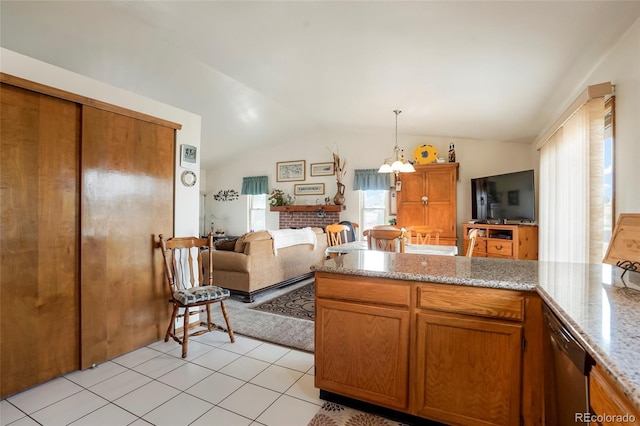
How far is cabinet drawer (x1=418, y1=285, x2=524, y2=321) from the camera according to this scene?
4.55ft

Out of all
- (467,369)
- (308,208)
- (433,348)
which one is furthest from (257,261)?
(308,208)

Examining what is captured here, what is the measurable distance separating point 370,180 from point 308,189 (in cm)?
149

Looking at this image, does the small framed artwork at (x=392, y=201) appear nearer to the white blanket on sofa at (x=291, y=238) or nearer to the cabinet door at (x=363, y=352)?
the white blanket on sofa at (x=291, y=238)

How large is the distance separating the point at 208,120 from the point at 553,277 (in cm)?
540

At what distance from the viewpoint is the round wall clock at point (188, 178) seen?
114 inches

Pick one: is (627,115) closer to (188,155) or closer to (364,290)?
(364,290)

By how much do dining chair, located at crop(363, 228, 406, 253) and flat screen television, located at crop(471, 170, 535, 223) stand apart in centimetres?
201

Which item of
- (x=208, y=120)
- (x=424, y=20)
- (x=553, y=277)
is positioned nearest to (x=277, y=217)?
(x=208, y=120)

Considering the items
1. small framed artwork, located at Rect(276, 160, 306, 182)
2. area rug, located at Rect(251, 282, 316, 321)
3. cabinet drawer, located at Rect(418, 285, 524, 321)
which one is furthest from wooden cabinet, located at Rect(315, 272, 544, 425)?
small framed artwork, located at Rect(276, 160, 306, 182)

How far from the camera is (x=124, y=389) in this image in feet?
6.46

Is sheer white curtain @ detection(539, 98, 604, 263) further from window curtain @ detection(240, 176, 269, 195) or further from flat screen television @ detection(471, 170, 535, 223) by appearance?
window curtain @ detection(240, 176, 269, 195)

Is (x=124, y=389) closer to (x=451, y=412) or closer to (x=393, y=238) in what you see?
(x=451, y=412)

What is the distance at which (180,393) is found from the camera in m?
1.94

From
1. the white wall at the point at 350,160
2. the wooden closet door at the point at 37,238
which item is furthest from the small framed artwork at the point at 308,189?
the wooden closet door at the point at 37,238
